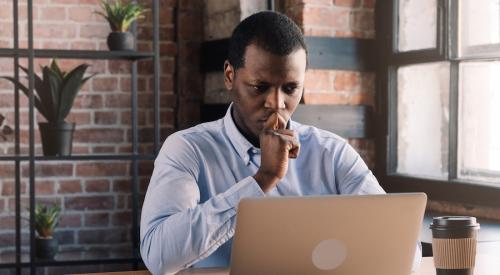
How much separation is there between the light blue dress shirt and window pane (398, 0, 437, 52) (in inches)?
50.6

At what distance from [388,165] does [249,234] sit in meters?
2.24

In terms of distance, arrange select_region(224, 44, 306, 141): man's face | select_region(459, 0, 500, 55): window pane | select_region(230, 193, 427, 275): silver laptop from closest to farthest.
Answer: select_region(230, 193, 427, 275): silver laptop
select_region(224, 44, 306, 141): man's face
select_region(459, 0, 500, 55): window pane

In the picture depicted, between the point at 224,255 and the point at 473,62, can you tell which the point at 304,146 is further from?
the point at 473,62

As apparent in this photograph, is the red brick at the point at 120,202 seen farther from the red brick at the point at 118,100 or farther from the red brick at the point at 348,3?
the red brick at the point at 348,3

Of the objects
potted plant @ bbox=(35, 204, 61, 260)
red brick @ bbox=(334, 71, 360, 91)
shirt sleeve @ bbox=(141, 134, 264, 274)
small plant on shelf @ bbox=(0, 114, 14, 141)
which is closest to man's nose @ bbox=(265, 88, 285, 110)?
shirt sleeve @ bbox=(141, 134, 264, 274)

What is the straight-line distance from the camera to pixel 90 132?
3865 mm

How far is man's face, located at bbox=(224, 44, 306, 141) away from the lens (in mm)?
2033

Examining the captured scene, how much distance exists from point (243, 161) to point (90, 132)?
1874 mm

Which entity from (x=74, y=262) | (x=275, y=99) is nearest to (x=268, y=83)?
(x=275, y=99)

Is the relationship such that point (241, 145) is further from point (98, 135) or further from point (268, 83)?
point (98, 135)

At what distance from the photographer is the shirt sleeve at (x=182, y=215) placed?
5.83 ft

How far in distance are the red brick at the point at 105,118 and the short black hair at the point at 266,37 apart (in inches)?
72.1

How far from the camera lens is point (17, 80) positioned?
3523mm

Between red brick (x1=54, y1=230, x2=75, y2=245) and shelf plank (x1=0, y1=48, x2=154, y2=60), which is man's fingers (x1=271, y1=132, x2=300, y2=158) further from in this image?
red brick (x1=54, y1=230, x2=75, y2=245)
